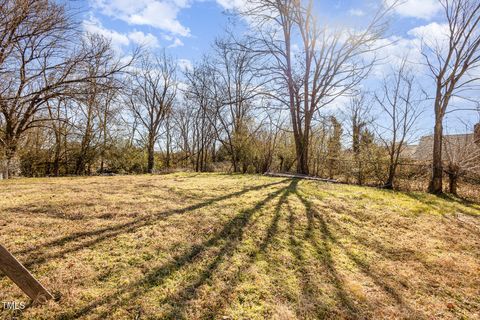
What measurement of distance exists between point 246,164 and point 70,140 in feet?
33.9

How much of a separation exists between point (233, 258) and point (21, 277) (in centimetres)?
187

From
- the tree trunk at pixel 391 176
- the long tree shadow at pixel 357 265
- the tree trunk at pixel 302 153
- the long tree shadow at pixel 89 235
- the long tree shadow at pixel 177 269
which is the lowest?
the long tree shadow at pixel 357 265

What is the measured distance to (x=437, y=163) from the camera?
328 inches

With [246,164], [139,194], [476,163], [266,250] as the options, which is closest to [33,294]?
[266,250]

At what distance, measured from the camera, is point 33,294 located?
73.4 inches

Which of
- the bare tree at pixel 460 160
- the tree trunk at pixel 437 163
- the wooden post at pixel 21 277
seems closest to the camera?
the wooden post at pixel 21 277

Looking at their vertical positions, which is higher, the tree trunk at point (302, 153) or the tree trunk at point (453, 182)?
the tree trunk at point (302, 153)

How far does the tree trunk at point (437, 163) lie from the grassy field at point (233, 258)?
383 centimetres

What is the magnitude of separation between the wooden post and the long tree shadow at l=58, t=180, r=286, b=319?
26cm

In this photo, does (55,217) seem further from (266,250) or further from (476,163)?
(476,163)

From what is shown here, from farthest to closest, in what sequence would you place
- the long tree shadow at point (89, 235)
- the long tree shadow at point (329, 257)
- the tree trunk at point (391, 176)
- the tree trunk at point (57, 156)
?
the tree trunk at point (57, 156) → the tree trunk at point (391, 176) → the long tree shadow at point (89, 235) → the long tree shadow at point (329, 257)

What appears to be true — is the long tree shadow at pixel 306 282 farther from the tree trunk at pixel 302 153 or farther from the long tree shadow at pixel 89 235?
the tree trunk at pixel 302 153

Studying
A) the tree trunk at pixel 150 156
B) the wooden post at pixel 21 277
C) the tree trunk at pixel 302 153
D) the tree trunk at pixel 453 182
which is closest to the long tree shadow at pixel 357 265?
the wooden post at pixel 21 277

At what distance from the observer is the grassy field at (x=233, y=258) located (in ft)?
6.90
